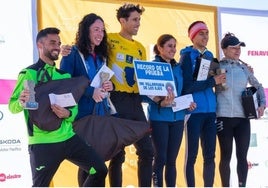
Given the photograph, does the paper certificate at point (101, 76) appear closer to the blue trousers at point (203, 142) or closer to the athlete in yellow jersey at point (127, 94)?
the athlete in yellow jersey at point (127, 94)

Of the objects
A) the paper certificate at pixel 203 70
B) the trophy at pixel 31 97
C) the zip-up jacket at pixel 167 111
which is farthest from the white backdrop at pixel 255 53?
the trophy at pixel 31 97

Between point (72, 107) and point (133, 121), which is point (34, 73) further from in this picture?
point (133, 121)

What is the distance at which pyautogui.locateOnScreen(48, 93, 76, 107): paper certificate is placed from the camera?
3.59m

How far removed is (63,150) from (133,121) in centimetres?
75

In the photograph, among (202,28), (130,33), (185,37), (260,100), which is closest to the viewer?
(130,33)

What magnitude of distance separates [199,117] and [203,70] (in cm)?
45

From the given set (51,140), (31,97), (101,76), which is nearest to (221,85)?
(101,76)

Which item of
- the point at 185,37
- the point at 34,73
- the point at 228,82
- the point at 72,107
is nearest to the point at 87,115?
the point at 72,107

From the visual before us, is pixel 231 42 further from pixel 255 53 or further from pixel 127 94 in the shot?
pixel 255 53

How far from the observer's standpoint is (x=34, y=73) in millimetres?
3619

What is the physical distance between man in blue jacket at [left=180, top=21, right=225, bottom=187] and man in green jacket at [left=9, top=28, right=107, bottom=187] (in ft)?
4.06

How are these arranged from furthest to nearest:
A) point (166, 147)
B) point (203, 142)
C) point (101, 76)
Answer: point (203, 142)
point (166, 147)
point (101, 76)

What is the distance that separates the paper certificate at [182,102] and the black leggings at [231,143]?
45cm

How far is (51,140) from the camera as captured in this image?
356 cm
